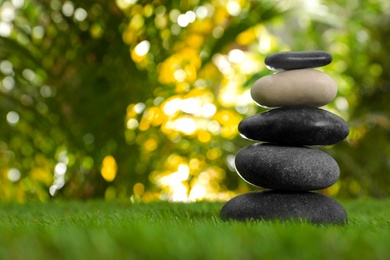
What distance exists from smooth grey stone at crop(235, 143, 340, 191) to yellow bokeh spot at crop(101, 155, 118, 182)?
166cm

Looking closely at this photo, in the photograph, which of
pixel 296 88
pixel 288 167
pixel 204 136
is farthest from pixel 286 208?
pixel 204 136

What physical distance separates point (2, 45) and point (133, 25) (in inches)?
30.8

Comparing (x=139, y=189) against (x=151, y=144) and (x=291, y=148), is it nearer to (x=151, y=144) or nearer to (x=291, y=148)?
(x=151, y=144)

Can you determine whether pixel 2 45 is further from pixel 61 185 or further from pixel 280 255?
pixel 280 255

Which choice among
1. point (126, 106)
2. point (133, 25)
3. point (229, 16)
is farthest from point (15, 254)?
point (229, 16)

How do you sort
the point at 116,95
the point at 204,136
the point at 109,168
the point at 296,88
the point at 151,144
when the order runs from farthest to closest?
the point at 204,136 → the point at 151,144 → the point at 109,168 → the point at 116,95 → the point at 296,88

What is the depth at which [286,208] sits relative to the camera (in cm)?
184

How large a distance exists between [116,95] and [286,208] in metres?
1.63

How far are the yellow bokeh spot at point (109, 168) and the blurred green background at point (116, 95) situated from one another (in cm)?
1

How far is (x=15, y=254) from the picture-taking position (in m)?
1.00

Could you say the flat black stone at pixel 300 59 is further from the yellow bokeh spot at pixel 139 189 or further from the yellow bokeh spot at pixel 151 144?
the yellow bokeh spot at pixel 139 189

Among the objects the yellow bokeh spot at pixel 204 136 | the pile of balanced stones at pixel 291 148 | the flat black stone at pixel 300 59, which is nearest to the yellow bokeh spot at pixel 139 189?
the yellow bokeh spot at pixel 204 136

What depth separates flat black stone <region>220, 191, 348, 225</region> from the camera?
182 centimetres

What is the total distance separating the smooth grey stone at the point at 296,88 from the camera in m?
1.95
